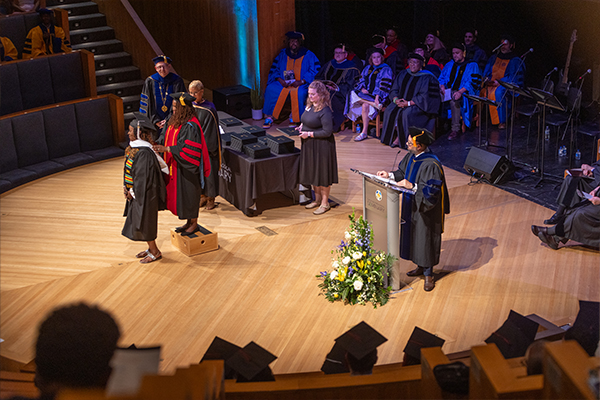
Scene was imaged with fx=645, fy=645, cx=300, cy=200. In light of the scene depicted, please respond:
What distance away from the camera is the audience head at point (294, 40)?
998cm

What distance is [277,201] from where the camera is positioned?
23.7ft

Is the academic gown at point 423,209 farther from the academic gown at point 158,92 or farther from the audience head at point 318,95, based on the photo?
the academic gown at point 158,92

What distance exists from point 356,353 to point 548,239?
124 inches

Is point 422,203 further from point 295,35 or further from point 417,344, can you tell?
point 295,35

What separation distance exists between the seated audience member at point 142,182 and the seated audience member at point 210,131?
2.83 ft

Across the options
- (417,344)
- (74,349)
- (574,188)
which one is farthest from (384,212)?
(74,349)

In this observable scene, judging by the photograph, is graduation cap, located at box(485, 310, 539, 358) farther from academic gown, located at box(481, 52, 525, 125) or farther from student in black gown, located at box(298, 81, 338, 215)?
academic gown, located at box(481, 52, 525, 125)

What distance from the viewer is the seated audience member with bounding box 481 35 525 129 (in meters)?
9.14

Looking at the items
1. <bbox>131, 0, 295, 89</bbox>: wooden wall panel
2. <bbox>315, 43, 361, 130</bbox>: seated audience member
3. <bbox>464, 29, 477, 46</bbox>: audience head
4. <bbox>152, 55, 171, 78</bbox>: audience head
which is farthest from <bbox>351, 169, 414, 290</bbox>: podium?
<bbox>131, 0, 295, 89</bbox>: wooden wall panel

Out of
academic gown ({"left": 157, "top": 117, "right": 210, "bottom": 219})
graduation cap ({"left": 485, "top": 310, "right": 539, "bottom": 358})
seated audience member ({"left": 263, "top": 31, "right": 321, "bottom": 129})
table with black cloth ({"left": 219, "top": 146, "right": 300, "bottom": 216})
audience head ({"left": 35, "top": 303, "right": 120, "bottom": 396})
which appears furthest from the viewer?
seated audience member ({"left": 263, "top": 31, "right": 321, "bottom": 129})

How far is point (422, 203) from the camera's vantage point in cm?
502

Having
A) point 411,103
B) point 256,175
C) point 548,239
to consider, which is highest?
point 411,103

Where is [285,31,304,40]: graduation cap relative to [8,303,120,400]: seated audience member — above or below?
above

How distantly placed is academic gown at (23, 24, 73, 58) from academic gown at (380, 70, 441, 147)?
15.4ft
